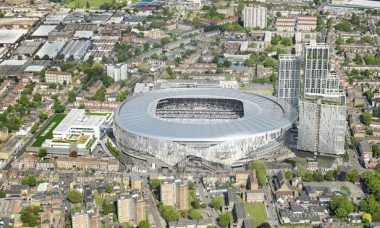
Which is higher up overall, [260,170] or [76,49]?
[76,49]

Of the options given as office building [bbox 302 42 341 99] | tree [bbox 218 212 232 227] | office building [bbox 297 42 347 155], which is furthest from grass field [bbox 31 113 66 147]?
office building [bbox 302 42 341 99]

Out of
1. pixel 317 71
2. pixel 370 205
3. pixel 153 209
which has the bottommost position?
pixel 153 209

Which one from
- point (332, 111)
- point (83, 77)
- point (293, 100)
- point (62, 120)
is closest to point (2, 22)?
point (83, 77)

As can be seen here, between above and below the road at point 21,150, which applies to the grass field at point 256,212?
below

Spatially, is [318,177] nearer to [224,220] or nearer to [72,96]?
[224,220]

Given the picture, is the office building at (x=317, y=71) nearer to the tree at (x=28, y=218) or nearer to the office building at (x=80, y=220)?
the office building at (x=80, y=220)

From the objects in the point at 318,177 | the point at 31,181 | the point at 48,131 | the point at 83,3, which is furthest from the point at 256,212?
the point at 83,3

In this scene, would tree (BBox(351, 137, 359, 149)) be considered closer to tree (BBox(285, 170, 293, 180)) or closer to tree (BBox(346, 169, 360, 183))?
tree (BBox(346, 169, 360, 183))

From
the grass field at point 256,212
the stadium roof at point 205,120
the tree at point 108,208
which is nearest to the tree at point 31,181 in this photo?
the tree at point 108,208
